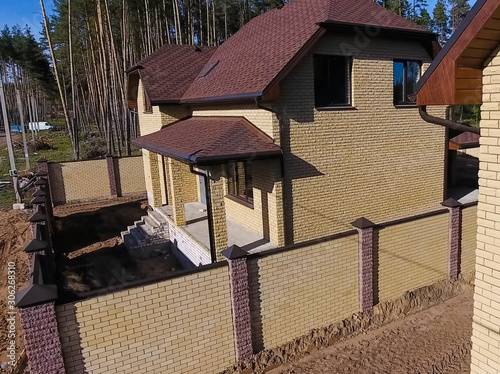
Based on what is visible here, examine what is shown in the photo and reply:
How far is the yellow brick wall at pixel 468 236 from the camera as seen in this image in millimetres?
7977

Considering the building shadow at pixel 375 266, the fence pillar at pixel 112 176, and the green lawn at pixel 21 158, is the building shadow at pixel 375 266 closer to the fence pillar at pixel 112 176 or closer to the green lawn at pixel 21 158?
the fence pillar at pixel 112 176

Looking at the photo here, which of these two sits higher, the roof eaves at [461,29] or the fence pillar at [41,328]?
A: the roof eaves at [461,29]

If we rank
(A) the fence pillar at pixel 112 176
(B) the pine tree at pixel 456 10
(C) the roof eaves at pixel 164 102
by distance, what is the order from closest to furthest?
(C) the roof eaves at pixel 164 102, (A) the fence pillar at pixel 112 176, (B) the pine tree at pixel 456 10

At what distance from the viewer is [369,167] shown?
387 inches

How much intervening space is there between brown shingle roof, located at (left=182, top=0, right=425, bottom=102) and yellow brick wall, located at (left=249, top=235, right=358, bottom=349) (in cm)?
353

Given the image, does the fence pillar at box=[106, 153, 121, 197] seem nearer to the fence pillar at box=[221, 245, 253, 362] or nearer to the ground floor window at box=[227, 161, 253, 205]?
the ground floor window at box=[227, 161, 253, 205]

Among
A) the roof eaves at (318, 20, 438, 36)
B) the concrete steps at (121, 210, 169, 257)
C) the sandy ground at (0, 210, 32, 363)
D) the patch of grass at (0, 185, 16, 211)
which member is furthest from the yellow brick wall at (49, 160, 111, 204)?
the roof eaves at (318, 20, 438, 36)

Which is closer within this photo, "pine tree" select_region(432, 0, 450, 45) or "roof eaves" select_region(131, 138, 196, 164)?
"roof eaves" select_region(131, 138, 196, 164)

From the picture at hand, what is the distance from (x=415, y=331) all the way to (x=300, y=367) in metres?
2.27

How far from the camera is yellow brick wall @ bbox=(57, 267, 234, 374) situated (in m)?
4.76

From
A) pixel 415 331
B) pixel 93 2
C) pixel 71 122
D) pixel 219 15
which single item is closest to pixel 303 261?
pixel 415 331

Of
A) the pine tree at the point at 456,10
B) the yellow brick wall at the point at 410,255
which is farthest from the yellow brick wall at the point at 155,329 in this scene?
the pine tree at the point at 456,10

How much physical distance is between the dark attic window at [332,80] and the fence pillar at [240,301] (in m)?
4.83

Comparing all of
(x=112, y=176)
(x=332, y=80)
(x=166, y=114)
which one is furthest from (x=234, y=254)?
(x=112, y=176)
